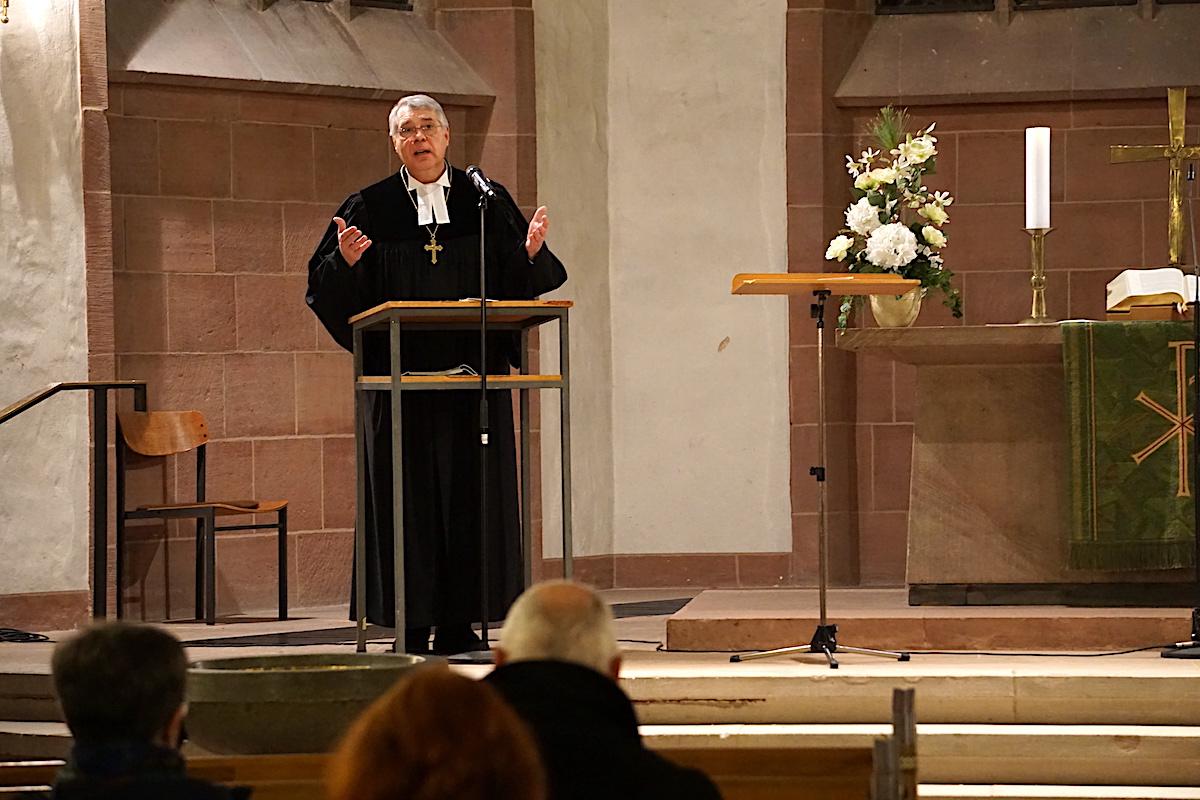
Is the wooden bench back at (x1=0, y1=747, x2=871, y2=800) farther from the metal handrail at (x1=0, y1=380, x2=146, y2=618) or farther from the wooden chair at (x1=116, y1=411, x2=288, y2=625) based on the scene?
the wooden chair at (x1=116, y1=411, x2=288, y2=625)

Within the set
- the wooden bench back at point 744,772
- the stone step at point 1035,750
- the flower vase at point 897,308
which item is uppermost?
the flower vase at point 897,308

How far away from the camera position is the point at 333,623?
7.38 metres

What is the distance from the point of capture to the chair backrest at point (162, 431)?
24.9 feet

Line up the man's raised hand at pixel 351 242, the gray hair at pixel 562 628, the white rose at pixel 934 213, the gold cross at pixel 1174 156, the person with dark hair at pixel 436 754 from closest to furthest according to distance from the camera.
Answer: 1. the person with dark hair at pixel 436 754
2. the gray hair at pixel 562 628
3. the man's raised hand at pixel 351 242
4. the white rose at pixel 934 213
5. the gold cross at pixel 1174 156

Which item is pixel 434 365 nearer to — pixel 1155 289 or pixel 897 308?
pixel 897 308

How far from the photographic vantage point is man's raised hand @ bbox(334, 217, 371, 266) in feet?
17.0

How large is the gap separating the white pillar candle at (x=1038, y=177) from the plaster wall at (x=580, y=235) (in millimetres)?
3049

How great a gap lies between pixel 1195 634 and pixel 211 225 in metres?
5.04

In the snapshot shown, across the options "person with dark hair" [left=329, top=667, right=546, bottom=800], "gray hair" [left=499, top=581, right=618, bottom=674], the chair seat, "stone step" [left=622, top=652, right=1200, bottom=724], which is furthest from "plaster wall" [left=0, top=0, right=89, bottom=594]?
"person with dark hair" [left=329, top=667, right=546, bottom=800]

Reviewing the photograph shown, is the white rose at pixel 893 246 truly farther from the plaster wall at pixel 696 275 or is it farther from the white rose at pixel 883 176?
the plaster wall at pixel 696 275

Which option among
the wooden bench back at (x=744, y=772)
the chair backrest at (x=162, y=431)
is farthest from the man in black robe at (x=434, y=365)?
the wooden bench back at (x=744, y=772)

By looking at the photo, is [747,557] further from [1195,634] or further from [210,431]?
[1195,634]

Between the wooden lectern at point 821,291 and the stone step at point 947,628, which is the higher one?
the wooden lectern at point 821,291

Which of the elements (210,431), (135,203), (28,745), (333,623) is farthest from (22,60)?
(28,745)
